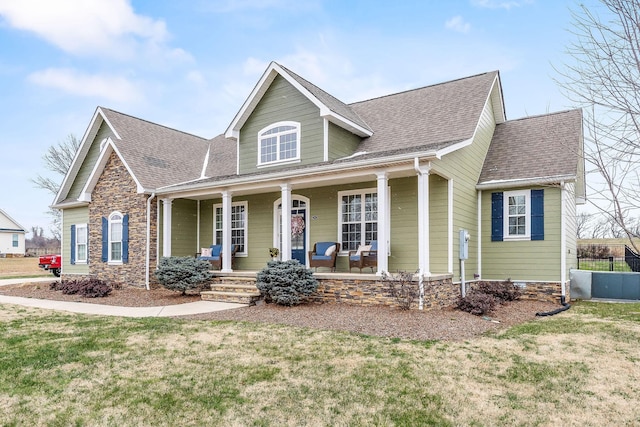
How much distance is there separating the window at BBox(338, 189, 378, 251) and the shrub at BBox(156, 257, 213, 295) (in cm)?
390

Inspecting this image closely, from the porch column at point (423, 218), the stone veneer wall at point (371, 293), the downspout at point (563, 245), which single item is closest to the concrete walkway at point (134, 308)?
the stone veneer wall at point (371, 293)

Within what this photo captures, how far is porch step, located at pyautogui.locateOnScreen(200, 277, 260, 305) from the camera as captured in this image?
419 inches

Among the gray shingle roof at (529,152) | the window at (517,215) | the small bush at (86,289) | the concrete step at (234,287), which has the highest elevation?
the gray shingle roof at (529,152)

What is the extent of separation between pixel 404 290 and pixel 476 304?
1573 millimetres

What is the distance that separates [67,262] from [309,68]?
488 inches

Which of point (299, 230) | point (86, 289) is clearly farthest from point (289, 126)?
point (86, 289)

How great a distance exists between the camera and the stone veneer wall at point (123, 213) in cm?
1424

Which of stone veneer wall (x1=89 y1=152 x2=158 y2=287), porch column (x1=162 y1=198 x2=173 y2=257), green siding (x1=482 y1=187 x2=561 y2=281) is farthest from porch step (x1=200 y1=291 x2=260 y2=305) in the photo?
green siding (x1=482 y1=187 x2=561 y2=281)

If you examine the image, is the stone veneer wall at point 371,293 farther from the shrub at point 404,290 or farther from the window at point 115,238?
the window at point 115,238

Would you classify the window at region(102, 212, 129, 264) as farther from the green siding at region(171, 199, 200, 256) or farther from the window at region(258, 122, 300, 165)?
the window at region(258, 122, 300, 165)

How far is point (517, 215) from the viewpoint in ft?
39.2

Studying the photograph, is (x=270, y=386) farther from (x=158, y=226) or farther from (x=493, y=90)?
(x=493, y=90)

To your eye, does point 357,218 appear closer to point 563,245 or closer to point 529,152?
point 563,245

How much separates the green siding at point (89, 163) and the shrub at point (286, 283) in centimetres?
1046
